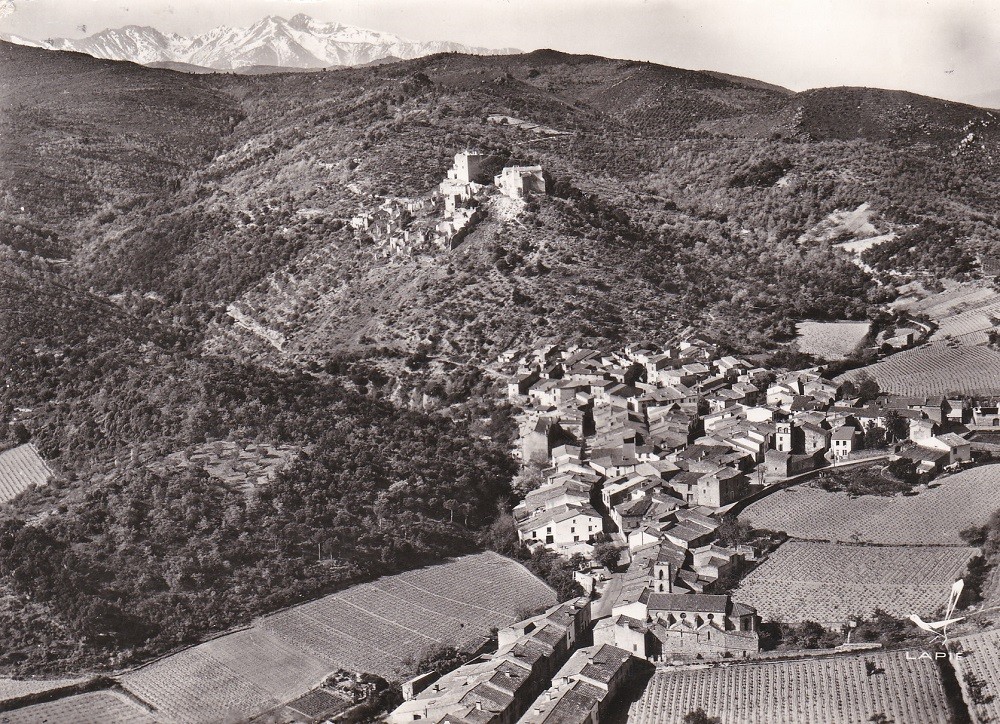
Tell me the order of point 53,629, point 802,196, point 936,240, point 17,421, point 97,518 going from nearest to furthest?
point 53,629 → point 97,518 → point 17,421 → point 936,240 → point 802,196

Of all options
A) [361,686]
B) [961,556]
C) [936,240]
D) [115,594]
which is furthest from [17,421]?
[936,240]

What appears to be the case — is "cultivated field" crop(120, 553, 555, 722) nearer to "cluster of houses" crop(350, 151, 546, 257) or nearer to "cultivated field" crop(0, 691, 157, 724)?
"cultivated field" crop(0, 691, 157, 724)

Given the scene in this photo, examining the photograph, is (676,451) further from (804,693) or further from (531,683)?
(804,693)

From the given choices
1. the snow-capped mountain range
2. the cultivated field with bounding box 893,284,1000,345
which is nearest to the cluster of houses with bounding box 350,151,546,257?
the cultivated field with bounding box 893,284,1000,345

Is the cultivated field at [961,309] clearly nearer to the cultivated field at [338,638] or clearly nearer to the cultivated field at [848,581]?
the cultivated field at [848,581]

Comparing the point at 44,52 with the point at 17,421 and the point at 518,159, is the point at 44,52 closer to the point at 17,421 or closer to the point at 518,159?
the point at 518,159

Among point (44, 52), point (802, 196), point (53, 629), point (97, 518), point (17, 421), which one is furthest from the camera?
point (44, 52)

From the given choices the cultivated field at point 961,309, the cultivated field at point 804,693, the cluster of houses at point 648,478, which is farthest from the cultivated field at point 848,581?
the cultivated field at point 961,309
